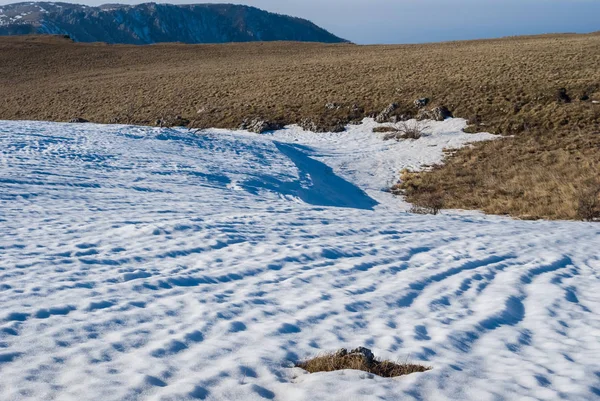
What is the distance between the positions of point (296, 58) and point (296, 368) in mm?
52538

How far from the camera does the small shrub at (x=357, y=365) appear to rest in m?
5.15

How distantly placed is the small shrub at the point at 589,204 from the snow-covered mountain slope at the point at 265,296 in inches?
74.1

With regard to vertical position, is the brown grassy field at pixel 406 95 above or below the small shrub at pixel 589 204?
above

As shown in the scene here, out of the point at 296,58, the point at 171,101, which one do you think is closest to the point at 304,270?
the point at 171,101

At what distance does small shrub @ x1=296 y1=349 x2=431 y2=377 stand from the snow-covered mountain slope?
193 millimetres

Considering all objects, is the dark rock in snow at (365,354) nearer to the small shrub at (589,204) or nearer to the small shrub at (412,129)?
the small shrub at (589,204)

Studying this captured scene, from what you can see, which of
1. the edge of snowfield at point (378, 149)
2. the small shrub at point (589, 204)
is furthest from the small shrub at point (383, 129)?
the small shrub at point (589, 204)

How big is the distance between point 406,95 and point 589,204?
62.5ft

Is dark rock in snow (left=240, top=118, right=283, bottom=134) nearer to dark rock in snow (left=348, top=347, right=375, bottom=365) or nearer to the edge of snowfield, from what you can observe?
the edge of snowfield

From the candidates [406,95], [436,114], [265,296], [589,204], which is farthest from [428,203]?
[406,95]

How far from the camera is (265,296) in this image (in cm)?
749

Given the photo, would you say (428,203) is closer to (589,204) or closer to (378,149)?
(589,204)

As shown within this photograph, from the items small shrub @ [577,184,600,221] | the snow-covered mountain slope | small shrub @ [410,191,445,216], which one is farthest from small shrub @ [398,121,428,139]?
the snow-covered mountain slope

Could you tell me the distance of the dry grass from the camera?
5.15 metres
